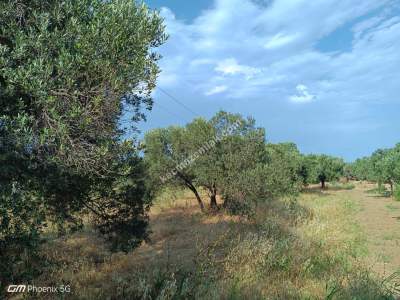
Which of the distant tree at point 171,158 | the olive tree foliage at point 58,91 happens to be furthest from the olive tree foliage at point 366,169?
the olive tree foliage at point 58,91

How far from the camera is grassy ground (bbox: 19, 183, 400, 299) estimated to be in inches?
412

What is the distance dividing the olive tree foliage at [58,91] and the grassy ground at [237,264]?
3282mm

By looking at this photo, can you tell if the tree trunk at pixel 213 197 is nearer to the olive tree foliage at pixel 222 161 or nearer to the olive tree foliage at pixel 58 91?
the olive tree foliage at pixel 222 161

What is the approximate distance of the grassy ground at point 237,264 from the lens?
1045 centimetres

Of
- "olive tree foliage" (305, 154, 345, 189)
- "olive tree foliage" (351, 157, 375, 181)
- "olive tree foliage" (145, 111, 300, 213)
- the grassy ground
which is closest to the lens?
the grassy ground

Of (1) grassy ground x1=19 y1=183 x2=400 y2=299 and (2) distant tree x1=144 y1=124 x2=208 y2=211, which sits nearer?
(1) grassy ground x1=19 y1=183 x2=400 y2=299

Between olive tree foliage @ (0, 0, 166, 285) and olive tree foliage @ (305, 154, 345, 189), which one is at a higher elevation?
olive tree foliage @ (305, 154, 345, 189)

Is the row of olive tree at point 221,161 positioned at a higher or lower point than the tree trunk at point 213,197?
higher

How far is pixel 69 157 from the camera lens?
678 cm

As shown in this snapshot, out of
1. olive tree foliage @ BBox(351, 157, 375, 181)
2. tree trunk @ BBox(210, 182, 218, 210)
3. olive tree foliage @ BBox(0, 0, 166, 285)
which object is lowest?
tree trunk @ BBox(210, 182, 218, 210)

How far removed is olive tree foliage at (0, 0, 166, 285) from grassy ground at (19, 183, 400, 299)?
3.28 metres

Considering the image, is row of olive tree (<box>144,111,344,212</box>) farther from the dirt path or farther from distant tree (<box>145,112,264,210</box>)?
the dirt path

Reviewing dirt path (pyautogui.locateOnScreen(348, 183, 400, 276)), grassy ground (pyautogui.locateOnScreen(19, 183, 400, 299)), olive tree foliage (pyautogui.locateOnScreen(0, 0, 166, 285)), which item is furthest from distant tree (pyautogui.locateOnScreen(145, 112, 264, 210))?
olive tree foliage (pyautogui.locateOnScreen(0, 0, 166, 285))

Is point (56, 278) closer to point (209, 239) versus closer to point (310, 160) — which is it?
point (209, 239)
